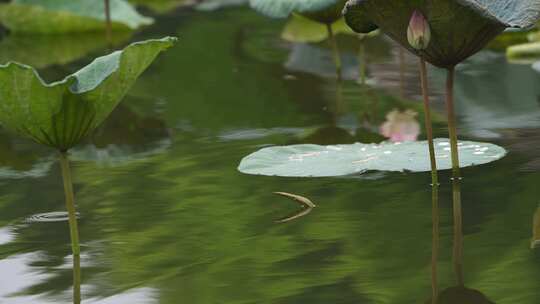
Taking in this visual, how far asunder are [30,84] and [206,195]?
1.98 ft

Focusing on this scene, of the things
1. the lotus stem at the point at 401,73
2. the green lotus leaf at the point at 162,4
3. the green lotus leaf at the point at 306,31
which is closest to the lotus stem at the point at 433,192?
the lotus stem at the point at 401,73

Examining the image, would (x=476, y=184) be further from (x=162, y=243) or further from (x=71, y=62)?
(x=71, y=62)

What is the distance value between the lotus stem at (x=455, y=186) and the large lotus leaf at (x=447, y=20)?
0.05m

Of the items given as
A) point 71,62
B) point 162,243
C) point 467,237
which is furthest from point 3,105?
point 71,62

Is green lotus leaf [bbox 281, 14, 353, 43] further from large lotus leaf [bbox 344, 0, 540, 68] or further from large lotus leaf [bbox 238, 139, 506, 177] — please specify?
large lotus leaf [bbox 344, 0, 540, 68]

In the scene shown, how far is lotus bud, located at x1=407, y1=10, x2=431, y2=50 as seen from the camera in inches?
77.4

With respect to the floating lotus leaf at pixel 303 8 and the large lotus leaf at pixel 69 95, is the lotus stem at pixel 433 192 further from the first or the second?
the floating lotus leaf at pixel 303 8

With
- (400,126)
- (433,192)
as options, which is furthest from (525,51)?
(433,192)

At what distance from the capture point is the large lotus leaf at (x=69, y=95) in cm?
181

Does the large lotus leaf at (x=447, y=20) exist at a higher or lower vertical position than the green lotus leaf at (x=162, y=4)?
higher

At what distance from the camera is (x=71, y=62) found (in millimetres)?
4441

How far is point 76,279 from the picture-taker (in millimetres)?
1804

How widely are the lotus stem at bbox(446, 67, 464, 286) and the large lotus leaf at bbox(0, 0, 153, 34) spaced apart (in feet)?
10.2

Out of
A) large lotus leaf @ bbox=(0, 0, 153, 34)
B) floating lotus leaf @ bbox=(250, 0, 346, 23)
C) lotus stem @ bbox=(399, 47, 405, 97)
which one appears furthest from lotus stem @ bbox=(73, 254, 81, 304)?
large lotus leaf @ bbox=(0, 0, 153, 34)
